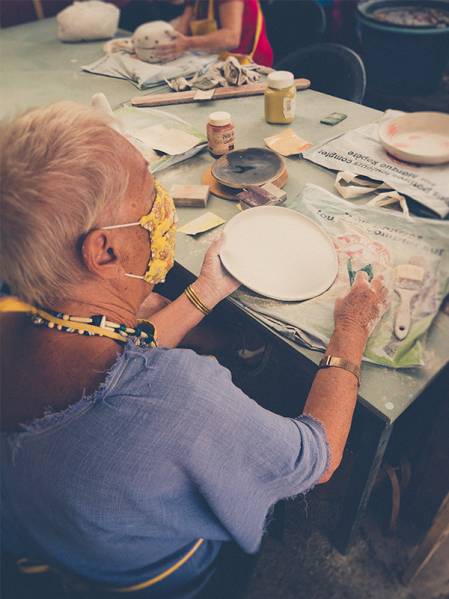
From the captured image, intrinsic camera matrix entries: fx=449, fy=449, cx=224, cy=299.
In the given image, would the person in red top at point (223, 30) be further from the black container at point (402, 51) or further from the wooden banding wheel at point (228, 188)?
the wooden banding wheel at point (228, 188)

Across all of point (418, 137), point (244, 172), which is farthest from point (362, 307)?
point (418, 137)

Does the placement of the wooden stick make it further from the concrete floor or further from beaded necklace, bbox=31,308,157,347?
the concrete floor

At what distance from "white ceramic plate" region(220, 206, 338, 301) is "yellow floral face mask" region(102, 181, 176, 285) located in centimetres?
22

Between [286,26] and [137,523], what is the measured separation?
2992 millimetres

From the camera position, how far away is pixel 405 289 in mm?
1137

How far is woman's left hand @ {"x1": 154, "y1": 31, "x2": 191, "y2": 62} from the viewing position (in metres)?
2.46

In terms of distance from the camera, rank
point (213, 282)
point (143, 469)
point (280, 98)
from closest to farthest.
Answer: point (143, 469) < point (213, 282) < point (280, 98)

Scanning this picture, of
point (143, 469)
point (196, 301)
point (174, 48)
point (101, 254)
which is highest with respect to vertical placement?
point (174, 48)

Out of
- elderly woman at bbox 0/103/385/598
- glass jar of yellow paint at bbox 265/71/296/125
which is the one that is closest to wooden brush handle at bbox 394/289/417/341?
elderly woman at bbox 0/103/385/598

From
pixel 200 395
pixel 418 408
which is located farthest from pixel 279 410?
pixel 200 395

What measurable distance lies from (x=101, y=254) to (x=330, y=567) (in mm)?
1417

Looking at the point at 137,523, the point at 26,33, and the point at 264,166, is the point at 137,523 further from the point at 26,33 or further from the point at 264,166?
the point at 26,33

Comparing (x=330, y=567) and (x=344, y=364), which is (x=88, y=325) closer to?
(x=344, y=364)

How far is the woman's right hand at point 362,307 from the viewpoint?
1039 millimetres
